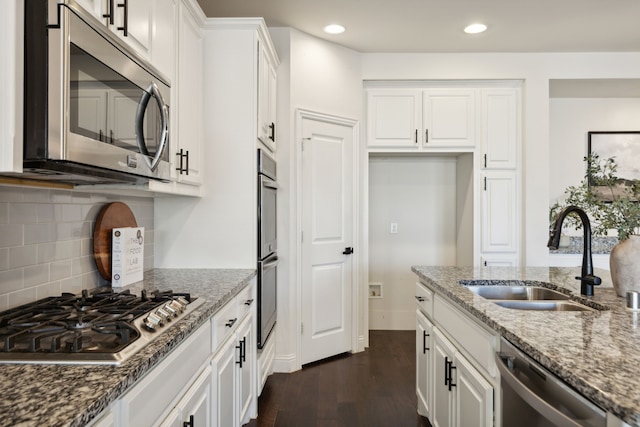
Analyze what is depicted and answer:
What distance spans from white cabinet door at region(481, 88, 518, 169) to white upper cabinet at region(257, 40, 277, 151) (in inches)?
77.4

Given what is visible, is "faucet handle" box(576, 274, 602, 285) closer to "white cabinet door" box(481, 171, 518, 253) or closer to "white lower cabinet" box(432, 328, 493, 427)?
"white lower cabinet" box(432, 328, 493, 427)

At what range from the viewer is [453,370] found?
183 centimetres

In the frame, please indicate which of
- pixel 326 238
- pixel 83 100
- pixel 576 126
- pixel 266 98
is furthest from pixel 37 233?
pixel 576 126

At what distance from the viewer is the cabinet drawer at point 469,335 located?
144cm

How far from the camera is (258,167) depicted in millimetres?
2539

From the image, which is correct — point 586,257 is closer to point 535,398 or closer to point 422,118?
point 535,398

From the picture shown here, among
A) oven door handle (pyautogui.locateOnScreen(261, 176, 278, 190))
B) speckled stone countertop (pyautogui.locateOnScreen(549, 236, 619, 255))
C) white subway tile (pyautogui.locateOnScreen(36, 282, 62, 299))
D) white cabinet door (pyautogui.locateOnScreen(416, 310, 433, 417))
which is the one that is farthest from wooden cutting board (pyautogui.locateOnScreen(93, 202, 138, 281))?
speckled stone countertop (pyautogui.locateOnScreen(549, 236, 619, 255))

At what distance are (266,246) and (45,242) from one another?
130cm

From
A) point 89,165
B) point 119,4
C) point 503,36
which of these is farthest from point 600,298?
point 503,36

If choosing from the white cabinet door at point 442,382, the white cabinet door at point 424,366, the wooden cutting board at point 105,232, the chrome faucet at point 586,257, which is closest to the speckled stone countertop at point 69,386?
the wooden cutting board at point 105,232

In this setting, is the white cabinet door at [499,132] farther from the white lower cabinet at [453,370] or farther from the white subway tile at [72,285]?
the white subway tile at [72,285]

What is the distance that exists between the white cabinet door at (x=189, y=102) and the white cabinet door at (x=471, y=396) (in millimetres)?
1523

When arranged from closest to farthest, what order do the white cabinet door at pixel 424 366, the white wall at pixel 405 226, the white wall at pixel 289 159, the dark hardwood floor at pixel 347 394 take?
the white cabinet door at pixel 424 366 < the dark hardwood floor at pixel 347 394 < the white wall at pixel 289 159 < the white wall at pixel 405 226

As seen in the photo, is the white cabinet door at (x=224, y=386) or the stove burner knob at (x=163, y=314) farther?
the white cabinet door at (x=224, y=386)
